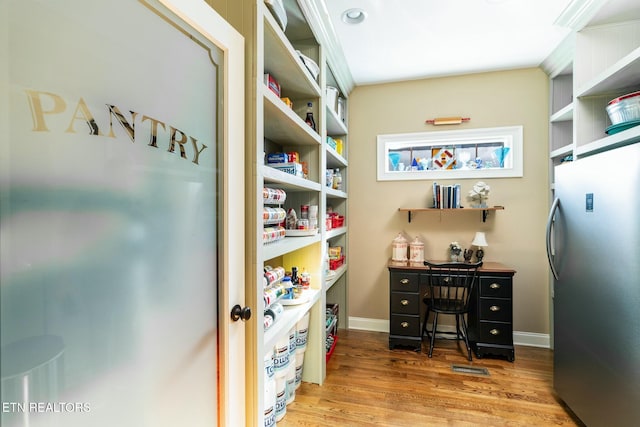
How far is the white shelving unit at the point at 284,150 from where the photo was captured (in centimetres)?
117

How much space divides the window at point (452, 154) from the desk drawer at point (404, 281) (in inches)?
41.5

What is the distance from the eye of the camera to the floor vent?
7.72 ft

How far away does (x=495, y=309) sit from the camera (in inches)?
103

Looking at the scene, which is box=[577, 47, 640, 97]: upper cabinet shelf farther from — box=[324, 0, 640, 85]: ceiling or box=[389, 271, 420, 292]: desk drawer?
box=[389, 271, 420, 292]: desk drawer

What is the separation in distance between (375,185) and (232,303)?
2509 mm

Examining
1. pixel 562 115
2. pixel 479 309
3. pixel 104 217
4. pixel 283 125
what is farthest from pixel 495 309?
pixel 104 217

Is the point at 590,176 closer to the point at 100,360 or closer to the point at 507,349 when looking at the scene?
the point at 507,349

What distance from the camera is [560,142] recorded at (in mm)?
2844

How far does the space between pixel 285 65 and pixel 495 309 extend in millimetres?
2595

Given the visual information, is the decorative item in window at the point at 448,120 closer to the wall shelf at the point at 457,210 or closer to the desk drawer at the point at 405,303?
the wall shelf at the point at 457,210

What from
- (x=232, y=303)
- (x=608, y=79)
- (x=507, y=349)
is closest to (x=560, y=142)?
(x=608, y=79)

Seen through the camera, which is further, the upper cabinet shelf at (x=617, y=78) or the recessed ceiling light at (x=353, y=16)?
the recessed ceiling light at (x=353, y=16)

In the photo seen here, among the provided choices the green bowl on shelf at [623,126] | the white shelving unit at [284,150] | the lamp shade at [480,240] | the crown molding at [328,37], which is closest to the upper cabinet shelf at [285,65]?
the white shelving unit at [284,150]

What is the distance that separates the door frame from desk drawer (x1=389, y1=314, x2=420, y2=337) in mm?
1943
